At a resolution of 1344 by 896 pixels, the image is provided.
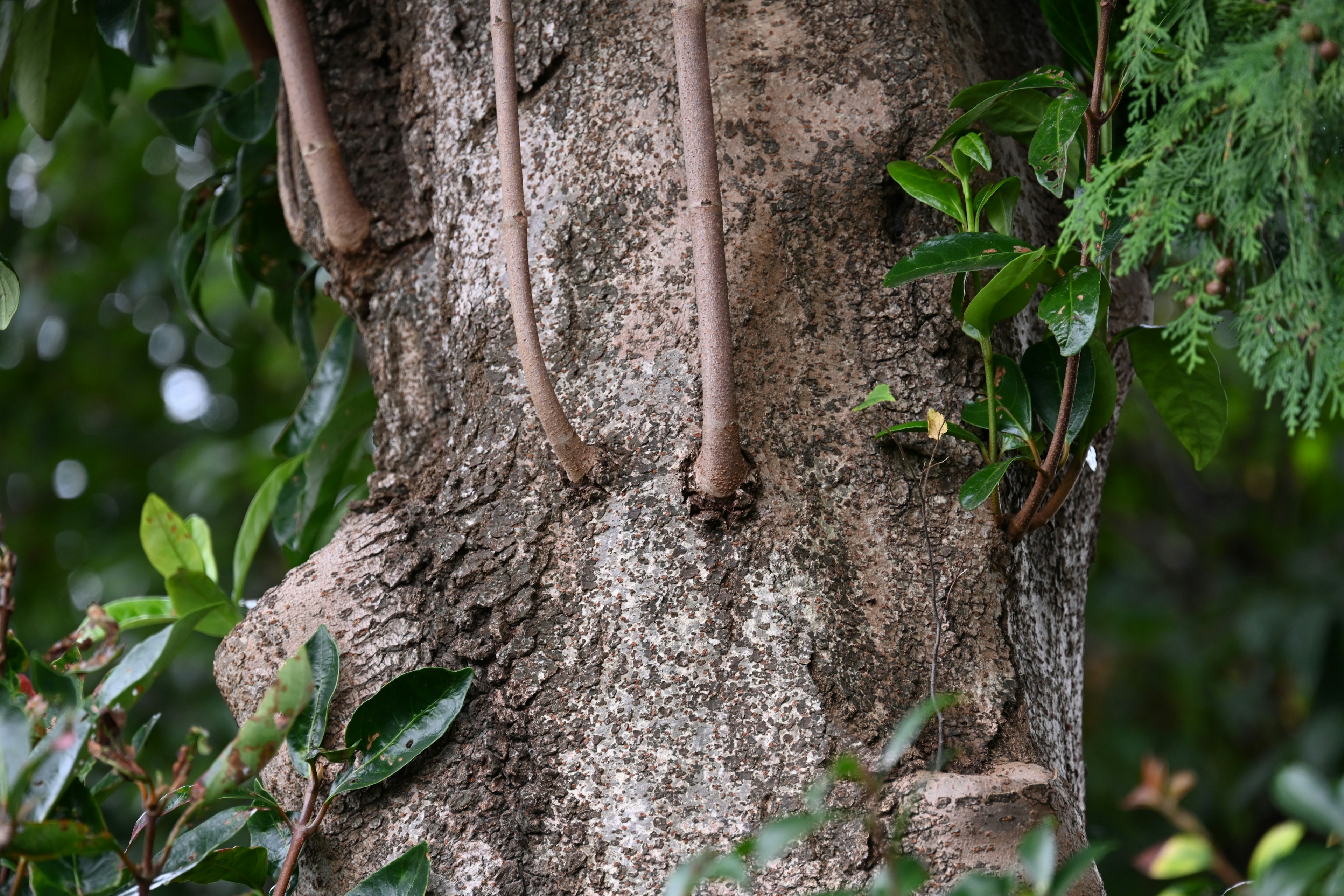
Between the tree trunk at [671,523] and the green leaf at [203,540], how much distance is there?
0.24m

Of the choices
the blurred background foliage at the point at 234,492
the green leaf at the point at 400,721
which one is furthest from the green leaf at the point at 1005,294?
the blurred background foliage at the point at 234,492

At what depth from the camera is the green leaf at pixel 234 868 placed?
24.5 inches

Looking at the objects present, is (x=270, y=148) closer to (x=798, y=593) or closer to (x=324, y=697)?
(x=324, y=697)

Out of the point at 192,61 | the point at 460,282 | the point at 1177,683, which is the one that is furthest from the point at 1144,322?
the point at 192,61

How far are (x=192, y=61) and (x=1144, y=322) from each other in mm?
2808

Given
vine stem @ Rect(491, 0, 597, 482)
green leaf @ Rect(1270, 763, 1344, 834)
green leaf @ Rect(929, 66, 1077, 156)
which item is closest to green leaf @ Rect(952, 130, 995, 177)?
green leaf @ Rect(929, 66, 1077, 156)

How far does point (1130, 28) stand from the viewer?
0.64 metres

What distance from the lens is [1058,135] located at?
0.64 metres

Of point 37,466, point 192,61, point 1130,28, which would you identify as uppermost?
point 192,61

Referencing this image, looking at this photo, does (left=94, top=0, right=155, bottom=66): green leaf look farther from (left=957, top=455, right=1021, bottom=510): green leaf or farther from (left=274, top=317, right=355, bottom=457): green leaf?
(left=957, top=455, right=1021, bottom=510): green leaf

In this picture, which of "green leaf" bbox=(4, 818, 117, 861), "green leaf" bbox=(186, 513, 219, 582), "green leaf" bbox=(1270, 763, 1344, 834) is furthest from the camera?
"green leaf" bbox=(186, 513, 219, 582)

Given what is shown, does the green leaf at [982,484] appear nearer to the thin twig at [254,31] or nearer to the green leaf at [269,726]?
the green leaf at [269,726]

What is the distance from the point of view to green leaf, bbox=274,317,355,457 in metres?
1.14

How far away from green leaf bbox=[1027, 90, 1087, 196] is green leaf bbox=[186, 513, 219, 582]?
78 centimetres
